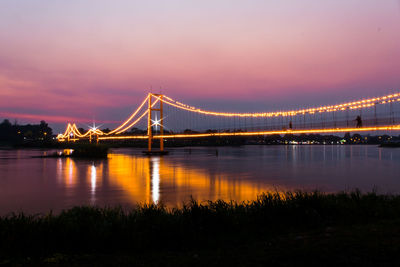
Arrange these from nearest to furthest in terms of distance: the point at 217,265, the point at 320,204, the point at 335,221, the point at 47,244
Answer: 1. the point at 217,265
2. the point at 47,244
3. the point at 335,221
4. the point at 320,204

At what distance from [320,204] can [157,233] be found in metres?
4.24

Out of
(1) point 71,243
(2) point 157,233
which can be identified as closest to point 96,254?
(1) point 71,243

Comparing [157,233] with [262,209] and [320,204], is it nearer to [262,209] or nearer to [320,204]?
[262,209]

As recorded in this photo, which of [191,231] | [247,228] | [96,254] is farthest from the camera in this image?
[247,228]

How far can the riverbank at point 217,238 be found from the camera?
4.77 metres

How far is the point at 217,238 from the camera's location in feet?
20.0

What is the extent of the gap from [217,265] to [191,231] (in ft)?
5.65

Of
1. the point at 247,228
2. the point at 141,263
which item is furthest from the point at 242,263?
the point at 247,228

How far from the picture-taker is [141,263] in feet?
15.5

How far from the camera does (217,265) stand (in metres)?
4.50

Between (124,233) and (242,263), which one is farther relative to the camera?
(124,233)

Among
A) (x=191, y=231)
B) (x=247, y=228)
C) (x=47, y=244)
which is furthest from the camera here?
(x=247, y=228)

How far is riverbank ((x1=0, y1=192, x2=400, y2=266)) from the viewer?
477 cm

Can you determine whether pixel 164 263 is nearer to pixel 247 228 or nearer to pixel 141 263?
pixel 141 263
